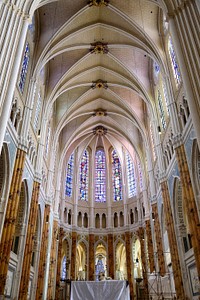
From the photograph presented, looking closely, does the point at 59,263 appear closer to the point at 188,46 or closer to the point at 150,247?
the point at 150,247

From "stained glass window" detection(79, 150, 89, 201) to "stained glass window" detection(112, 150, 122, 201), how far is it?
3.45 m

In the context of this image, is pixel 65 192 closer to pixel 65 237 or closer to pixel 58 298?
pixel 65 237

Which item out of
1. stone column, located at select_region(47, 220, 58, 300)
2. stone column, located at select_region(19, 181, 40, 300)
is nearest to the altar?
stone column, located at select_region(19, 181, 40, 300)

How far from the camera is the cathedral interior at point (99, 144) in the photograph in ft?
46.5

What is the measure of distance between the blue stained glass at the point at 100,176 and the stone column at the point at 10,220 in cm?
1924

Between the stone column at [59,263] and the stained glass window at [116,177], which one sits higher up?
the stained glass window at [116,177]

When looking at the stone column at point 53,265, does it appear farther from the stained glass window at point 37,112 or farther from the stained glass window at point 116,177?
the stained glass window at point 37,112

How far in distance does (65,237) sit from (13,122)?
17.4 m

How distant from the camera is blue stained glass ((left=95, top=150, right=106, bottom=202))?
35.1 m

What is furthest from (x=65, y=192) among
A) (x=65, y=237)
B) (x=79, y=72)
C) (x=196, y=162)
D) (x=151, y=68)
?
(x=196, y=162)

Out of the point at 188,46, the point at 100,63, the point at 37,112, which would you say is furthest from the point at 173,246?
the point at 100,63

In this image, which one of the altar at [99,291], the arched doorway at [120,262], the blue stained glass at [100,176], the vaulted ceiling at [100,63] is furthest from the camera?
the blue stained glass at [100,176]

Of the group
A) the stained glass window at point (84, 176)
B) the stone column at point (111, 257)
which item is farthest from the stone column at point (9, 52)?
the stained glass window at point (84, 176)

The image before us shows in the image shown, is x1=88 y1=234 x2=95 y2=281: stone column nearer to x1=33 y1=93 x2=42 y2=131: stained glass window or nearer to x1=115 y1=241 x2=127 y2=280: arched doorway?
x1=115 y1=241 x2=127 y2=280: arched doorway
